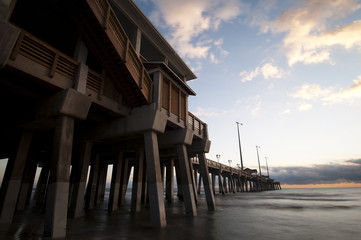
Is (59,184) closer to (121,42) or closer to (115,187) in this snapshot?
(121,42)

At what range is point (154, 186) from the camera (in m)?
11.5

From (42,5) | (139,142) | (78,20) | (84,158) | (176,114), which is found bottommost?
(84,158)

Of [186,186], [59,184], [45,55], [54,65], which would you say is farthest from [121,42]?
[186,186]

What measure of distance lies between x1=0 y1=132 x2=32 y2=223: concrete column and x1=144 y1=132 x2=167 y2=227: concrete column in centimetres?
760

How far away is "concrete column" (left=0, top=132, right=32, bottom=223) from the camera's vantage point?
10898 millimetres

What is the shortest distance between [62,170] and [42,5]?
376 inches

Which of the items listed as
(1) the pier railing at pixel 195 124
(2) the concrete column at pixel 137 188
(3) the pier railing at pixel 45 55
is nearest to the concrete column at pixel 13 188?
(3) the pier railing at pixel 45 55

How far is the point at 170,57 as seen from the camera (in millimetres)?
18609

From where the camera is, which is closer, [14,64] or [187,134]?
[14,64]

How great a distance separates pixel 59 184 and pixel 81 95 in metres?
4.10

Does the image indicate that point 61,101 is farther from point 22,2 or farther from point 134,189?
point 134,189

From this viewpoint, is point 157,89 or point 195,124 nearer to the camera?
point 157,89

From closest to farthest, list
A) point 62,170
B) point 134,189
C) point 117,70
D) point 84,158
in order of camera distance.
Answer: point 62,170 < point 117,70 < point 84,158 < point 134,189

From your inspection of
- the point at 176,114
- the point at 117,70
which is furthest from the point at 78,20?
the point at 176,114
